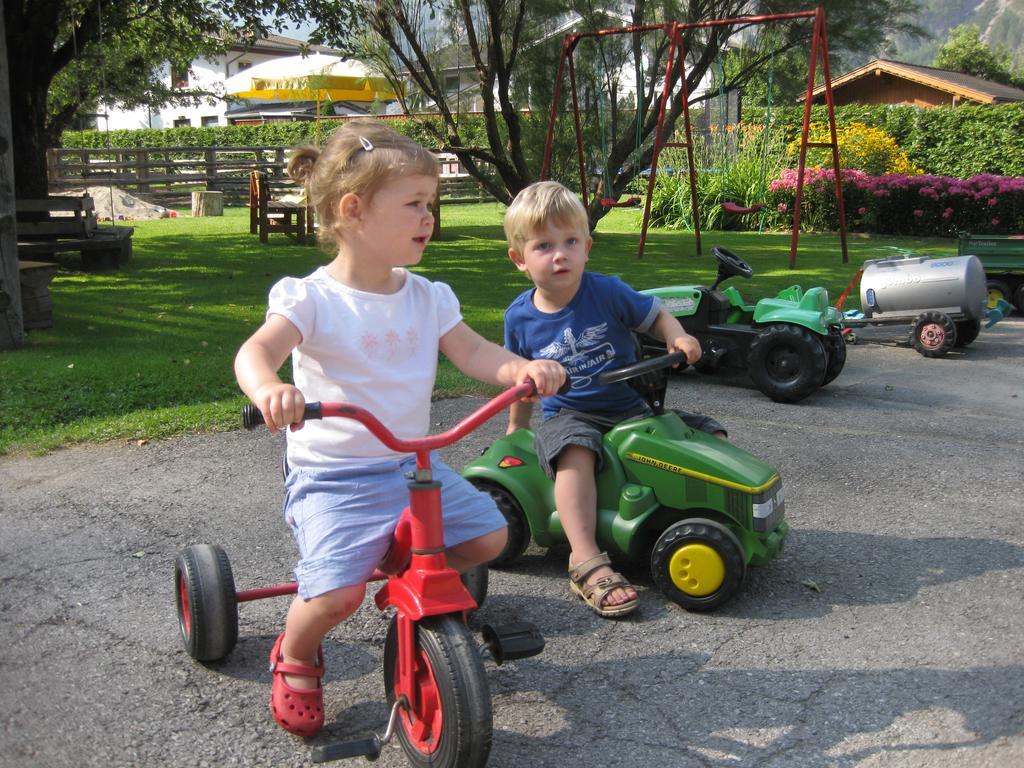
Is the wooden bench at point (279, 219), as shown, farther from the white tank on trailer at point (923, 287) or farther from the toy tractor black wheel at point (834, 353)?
the toy tractor black wheel at point (834, 353)

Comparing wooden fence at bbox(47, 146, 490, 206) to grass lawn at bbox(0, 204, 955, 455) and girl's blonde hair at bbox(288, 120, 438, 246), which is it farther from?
girl's blonde hair at bbox(288, 120, 438, 246)

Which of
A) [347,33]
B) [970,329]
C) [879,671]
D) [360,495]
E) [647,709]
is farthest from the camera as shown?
[347,33]

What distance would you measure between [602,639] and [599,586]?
0.19 m

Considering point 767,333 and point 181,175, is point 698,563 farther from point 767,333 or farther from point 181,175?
point 181,175

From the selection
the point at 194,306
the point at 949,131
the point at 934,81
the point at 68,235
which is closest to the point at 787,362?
the point at 194,306

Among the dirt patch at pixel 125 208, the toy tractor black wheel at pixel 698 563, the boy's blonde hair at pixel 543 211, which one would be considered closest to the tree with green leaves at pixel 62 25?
the dirt patch at pixel 125 208

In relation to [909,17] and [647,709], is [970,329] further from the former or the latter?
[909,17]

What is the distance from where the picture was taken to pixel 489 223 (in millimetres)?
19125

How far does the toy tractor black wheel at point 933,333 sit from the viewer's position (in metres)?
7.23

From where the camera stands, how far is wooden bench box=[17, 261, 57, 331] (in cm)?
753

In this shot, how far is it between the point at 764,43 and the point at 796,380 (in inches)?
415

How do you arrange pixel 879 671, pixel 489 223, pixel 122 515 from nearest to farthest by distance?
pixel 879 671 < pixel 122 515 < pixel 489 223

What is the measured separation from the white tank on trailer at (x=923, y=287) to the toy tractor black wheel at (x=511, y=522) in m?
4.99

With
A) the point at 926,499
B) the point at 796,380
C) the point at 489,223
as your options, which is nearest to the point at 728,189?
the point at 489,223
